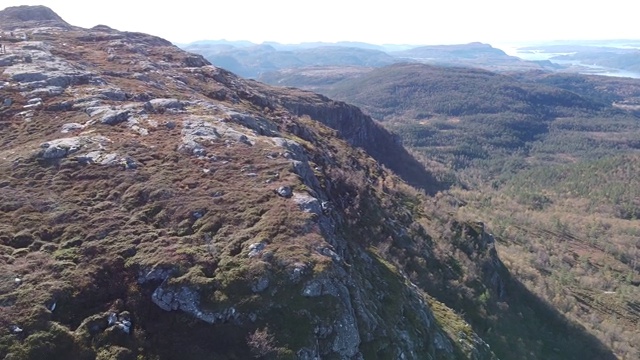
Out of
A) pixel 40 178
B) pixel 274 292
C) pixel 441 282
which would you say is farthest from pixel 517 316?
pixel 40 178

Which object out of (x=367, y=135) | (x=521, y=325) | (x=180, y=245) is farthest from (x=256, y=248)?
(x=367, y=135)

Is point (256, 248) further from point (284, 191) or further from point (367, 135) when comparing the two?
point (367, 135)

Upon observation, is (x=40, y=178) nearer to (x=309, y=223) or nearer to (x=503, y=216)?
(x=309, y=223)

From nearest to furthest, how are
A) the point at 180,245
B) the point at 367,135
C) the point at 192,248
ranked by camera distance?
1. the point at 192,248
2. the point at 180,245
3. the point at 367,135

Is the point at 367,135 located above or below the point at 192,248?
below

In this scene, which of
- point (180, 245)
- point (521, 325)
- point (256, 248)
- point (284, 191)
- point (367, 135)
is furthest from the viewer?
point (367, 135)

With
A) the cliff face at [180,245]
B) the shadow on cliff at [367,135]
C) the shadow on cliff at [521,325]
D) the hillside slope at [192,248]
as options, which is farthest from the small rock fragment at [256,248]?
the shadow on cliff at [367,135]

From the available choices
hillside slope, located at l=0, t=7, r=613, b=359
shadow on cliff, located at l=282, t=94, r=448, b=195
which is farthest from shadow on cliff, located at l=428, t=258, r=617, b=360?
shadow on cliff, located at l=282, t=94, r=448, b=195

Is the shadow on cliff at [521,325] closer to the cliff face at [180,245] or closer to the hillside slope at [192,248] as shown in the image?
the hillside slope at [192,248]
